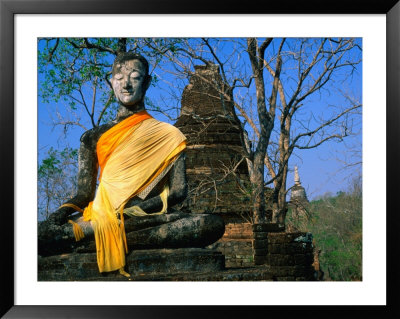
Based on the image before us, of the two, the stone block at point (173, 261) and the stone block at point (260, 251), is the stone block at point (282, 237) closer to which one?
the stone block at point (260, 251)

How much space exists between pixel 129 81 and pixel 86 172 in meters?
1.08

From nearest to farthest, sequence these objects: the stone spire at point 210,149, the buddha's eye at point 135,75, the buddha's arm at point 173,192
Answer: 1. the buddha's arm at point 173,192
2. the buddha's eye at point 135,75
3. the stone spire at point 210,149

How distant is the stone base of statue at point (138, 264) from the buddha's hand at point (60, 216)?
14.0 inches

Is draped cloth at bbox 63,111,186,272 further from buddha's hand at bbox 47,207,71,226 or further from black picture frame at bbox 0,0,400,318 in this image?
black picture frame at bbox 0,0,400,318

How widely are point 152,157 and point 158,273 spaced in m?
1.22

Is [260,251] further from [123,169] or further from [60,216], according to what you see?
[60,216]

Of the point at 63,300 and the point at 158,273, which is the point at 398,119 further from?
the point at 63,300

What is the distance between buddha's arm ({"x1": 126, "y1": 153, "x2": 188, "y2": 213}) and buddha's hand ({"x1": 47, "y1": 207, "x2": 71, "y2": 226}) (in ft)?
2.14

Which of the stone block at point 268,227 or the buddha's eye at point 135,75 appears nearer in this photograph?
the buddha's eye at point 135,75

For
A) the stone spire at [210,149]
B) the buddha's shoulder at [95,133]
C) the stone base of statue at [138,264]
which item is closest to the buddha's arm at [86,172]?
the buddha's shoulder at [95,133]

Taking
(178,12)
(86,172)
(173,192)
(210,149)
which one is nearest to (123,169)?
(86,172)

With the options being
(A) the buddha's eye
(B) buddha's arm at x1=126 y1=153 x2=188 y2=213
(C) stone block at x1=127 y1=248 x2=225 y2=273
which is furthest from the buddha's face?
(C) stone block at x1=127 y1=248 x2=225 y2=273

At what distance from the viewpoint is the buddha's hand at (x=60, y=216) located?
673 cm

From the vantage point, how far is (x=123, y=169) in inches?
270
